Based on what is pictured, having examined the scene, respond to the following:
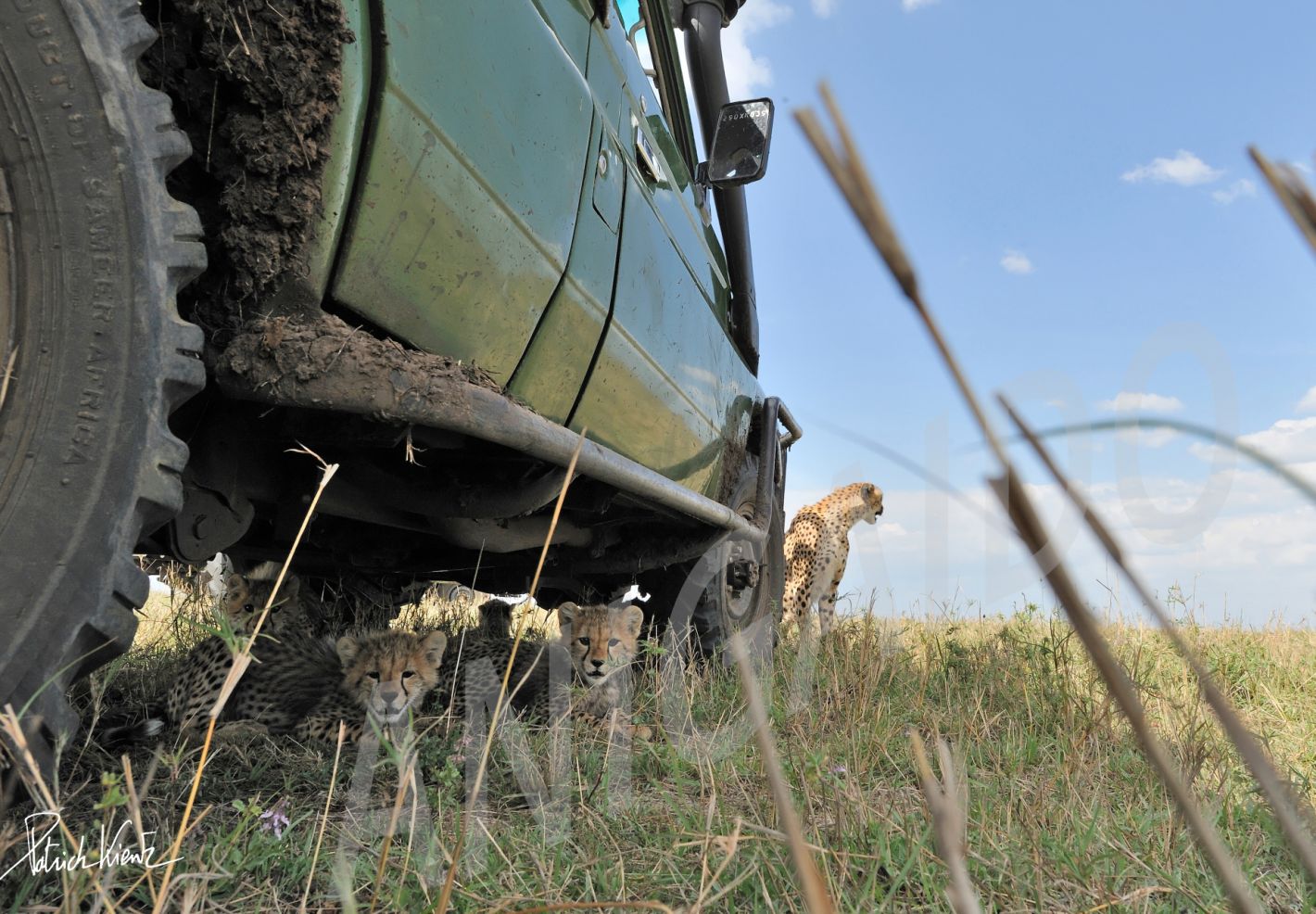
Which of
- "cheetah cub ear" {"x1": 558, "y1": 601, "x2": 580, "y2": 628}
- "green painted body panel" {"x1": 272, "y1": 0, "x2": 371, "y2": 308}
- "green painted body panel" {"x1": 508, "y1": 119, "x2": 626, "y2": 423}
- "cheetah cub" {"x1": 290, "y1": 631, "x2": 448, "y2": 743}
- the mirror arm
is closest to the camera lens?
"green painted body panel" {"x1": 272, "y1": 0, "x2": 371, "y2": 308}

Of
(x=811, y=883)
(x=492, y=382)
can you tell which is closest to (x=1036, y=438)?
(x=811, y=883)

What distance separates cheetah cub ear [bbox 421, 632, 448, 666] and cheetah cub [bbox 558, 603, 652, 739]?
0.53 meters

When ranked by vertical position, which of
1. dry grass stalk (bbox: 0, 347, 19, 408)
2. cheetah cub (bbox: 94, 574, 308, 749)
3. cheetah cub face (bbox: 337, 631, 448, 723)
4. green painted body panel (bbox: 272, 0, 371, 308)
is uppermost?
green painted body panel (bbox: 272, 0, 371, 308)

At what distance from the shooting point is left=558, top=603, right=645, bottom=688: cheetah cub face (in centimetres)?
361

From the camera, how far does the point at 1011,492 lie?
13.2 inches

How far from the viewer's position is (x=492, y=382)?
1855 millimetres

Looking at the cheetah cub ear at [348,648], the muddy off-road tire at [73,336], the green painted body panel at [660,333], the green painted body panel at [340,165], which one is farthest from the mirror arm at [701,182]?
the muddy off-road tire at [73,336]

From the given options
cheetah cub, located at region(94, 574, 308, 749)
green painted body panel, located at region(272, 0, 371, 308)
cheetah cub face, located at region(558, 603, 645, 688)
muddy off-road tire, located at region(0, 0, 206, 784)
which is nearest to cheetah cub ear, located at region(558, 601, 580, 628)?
cheetah cub face, located at region(558, 603, 645, 688)

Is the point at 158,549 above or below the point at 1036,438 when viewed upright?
below

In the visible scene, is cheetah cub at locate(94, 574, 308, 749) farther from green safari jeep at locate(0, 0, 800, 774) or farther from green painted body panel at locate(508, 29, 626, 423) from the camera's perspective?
green painted body panel at locate(508, 29, 626, 423)

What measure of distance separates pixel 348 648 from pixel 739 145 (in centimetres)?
219

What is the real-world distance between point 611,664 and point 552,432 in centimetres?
184

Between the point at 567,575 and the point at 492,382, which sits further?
the point at 567,575

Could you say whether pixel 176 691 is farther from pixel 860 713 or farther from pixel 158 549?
pixel 860 713
